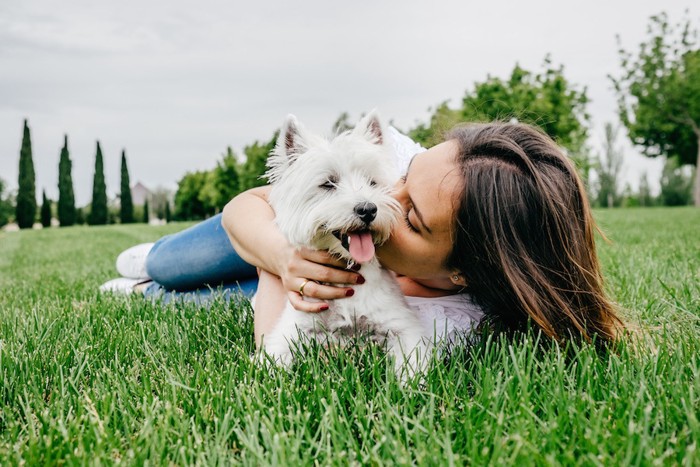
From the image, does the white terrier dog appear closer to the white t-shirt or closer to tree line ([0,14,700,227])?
the white t-shirt

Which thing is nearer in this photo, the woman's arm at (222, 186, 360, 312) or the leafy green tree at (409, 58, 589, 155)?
the woman's arm at (222, 186, 360, 312)

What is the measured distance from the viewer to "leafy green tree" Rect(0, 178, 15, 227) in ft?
204

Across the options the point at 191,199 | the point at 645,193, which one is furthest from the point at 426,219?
the point at 191,199

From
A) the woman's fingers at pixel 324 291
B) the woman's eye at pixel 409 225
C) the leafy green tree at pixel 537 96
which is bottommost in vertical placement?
the woman's fingers at pixel 324 291

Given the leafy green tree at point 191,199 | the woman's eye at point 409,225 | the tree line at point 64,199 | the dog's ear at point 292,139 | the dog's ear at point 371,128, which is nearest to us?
the woman's eye at point 409,225

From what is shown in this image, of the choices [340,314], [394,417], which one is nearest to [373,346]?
[340,314]

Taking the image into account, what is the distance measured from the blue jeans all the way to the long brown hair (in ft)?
6.88

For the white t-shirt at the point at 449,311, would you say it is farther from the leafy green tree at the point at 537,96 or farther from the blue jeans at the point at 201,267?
the leafy green tree at the point at 537,96

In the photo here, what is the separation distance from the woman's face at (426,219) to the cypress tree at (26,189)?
54.7 metres

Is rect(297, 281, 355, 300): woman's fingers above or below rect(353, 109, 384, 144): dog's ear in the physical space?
below

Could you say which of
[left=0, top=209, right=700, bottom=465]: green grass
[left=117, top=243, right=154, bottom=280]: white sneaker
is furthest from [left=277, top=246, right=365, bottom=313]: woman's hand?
[left=117, top=243, right=154, bottom=280]: white sneaker

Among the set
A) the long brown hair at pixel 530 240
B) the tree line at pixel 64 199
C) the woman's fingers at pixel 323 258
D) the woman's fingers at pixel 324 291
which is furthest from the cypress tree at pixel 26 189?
the long brown hair at pixel 530 240

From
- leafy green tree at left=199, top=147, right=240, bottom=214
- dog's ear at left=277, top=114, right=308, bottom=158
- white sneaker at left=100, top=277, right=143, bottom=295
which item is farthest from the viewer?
leafy green tree at left=199, top=147, right=240, bottom=214

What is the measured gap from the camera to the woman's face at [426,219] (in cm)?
261
